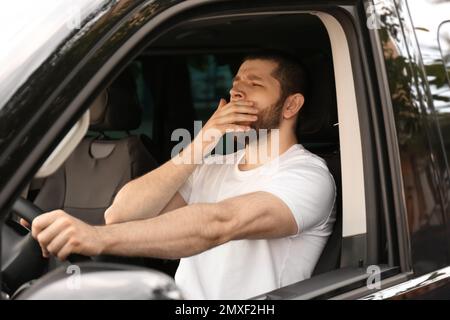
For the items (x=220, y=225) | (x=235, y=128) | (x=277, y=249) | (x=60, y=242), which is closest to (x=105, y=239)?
(x=60, y=242)

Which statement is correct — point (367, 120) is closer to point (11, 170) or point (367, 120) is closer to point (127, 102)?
point (11, 170)

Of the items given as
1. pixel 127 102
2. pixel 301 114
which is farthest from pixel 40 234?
pixel 127 102

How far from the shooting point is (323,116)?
2.86 metres

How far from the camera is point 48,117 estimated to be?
58.2 inches

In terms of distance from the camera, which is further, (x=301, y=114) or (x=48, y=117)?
(x=301, y=114)

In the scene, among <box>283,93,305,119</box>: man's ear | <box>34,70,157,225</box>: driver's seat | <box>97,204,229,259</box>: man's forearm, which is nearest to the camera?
<box>97,204,229,259</box>: man's forearm

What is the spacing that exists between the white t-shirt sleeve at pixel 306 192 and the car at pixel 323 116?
0.28 feet

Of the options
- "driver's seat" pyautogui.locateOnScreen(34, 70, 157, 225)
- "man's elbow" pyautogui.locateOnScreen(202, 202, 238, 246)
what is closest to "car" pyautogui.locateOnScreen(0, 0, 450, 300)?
"man's elbow" pyautogui.locateOnScreen(202, 202, 238, 246)

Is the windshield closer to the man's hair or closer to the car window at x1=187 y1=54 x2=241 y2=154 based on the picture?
the man's hair

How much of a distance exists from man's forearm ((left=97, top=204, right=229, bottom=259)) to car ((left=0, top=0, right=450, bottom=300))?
0.10m

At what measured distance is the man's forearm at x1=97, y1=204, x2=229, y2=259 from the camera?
6.20ft

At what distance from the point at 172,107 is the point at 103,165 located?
2.29ft
